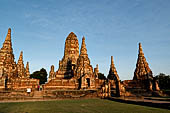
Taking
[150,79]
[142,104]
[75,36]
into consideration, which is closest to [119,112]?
[142,104]

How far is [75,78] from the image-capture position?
87.1 ft

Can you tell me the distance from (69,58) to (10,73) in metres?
14.4

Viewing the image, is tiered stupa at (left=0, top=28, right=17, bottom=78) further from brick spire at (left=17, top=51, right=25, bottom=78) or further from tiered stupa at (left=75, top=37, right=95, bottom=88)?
tiered stupa at (left=75, top=37, right=95, bottom=88)

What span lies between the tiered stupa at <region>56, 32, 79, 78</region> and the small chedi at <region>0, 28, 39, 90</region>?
881 centimetres

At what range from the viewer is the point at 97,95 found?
674 inches

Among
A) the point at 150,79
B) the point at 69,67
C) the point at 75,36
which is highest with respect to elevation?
the point at 75,36

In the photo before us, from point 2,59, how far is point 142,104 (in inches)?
1045

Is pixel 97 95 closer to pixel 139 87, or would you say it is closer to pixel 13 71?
pixel 139 87

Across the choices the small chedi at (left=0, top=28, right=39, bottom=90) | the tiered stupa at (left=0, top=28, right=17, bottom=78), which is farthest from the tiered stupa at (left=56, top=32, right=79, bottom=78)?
the tiered stupa at (left=0, top=28, right=17, bottom=78)

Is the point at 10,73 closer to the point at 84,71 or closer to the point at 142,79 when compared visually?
the point at 84,71

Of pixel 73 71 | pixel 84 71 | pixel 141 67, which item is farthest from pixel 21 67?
pixel 141 67

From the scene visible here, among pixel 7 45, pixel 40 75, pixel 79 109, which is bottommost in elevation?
pixel 79 109

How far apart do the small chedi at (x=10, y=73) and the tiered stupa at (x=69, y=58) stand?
28.9 feet

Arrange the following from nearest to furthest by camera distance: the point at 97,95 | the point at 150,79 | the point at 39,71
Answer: the point at 97,95 → the point at 150,79 → the point at 39,71
